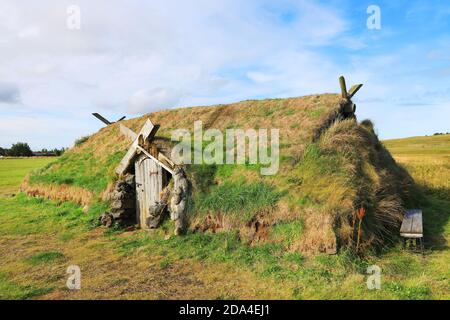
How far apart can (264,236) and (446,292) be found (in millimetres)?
4331

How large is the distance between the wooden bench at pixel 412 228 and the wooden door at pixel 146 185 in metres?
7.84

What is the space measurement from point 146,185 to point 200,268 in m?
4.94

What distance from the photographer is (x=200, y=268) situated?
870 cm

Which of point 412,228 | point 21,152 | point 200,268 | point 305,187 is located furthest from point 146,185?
point 21,152

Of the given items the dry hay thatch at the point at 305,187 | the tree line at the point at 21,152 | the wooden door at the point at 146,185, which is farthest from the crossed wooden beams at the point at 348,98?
the tree line at the point at 21,152

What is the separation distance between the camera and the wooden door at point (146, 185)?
12.4 m

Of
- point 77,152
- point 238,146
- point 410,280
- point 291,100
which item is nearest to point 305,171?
point 238,146

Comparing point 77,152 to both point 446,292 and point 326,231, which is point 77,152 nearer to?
point 326,231

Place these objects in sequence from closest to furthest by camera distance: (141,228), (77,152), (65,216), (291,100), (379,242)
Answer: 1. (379,242)
2. (141,228)
3. (65,216)
4. (291,100)
5. (77,152)

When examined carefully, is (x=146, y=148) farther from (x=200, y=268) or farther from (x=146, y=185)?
(x=200, y=268)

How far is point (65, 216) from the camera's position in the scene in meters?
14.3

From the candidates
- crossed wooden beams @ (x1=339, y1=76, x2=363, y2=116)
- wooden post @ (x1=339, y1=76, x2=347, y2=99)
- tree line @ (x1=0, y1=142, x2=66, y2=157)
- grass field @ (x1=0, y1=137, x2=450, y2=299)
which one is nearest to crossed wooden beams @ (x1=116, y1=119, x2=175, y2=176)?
grass field @ (x1=0, y1=137, x2=450, y2=299)

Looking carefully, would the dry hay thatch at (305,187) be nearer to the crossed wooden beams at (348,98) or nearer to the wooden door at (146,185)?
the crossed wooden beams at (348,98)

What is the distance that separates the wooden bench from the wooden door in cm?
784
